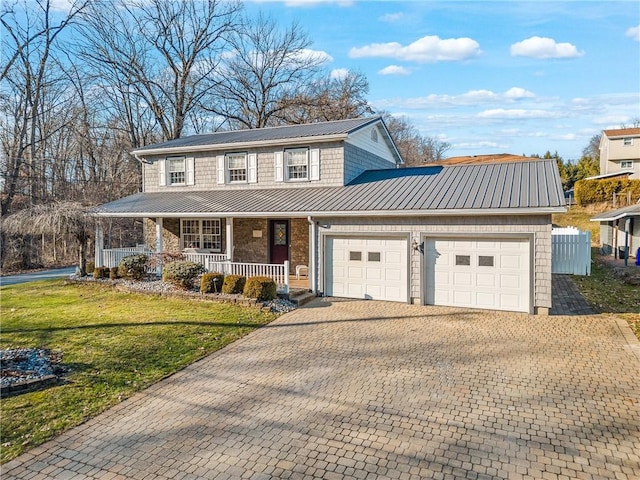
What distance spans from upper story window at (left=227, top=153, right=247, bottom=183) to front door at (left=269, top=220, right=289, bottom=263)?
89.8 inches

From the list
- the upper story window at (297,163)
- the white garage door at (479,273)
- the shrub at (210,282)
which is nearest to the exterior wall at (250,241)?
the upper story window at (297,163)

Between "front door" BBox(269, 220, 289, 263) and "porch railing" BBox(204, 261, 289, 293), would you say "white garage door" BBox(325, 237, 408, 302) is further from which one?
"front door" BBox(269, 220, 289, 263)

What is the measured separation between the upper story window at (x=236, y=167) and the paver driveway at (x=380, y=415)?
9245mm

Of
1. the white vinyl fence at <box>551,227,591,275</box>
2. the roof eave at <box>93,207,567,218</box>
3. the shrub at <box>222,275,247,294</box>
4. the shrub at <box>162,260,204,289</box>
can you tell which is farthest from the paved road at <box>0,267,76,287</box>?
the white vinyl fence at <box>551,227,591,275</box>

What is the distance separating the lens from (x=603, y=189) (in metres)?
30.6

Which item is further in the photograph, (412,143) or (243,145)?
(412,143)

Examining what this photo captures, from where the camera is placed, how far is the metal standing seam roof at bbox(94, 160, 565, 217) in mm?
10719

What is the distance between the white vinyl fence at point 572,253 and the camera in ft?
53.9

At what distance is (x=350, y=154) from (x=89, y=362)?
10845mm

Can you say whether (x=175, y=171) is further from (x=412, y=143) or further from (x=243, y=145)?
(x=412, y=143)

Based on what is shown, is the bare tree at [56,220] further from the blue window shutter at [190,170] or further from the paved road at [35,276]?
the blue window shutter at [190,170]

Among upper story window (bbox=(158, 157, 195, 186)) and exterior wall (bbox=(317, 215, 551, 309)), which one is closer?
exterior wall (bbox=(317, 215, 551, 309))

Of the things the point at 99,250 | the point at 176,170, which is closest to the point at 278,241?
the point at 176,170

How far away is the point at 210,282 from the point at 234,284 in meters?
0.89
